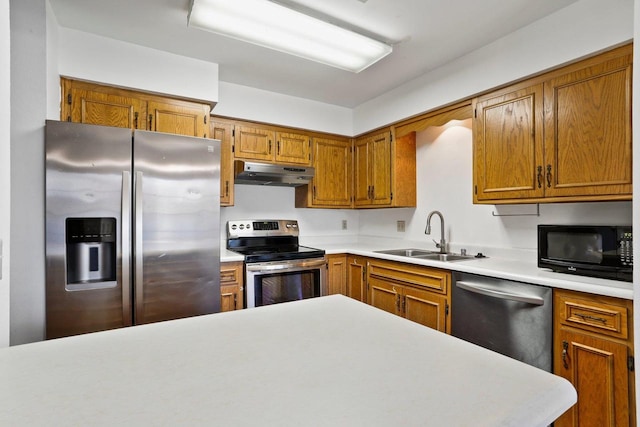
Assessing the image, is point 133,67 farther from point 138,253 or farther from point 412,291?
point 412,291

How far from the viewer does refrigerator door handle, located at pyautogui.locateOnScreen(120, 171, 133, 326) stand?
188 cm

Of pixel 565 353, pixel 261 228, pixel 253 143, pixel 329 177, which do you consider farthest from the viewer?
pixel 329 177

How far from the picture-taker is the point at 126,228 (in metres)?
1.89

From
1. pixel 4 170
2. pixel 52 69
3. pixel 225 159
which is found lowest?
pixel 4 170

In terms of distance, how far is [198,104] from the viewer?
8.59 feet

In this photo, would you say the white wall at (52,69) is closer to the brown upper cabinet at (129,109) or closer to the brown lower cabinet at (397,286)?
the brown upper cabinet at (129,109)

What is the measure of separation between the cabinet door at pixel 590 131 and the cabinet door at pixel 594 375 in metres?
0.76

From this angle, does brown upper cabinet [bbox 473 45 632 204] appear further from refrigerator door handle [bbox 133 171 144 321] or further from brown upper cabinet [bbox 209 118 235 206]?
refrigerator door handle [bbox 133 171 144 321]

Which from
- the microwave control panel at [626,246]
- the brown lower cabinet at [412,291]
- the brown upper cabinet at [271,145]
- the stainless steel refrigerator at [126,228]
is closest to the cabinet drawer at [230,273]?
the stainless steel refrigerator at [126,228]

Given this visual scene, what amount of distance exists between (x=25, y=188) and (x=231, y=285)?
4.46ft

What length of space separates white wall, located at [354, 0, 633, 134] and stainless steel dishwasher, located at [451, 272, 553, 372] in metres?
1.31

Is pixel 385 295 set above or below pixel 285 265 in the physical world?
below

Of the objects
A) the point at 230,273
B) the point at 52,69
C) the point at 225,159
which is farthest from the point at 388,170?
the point at 52,69

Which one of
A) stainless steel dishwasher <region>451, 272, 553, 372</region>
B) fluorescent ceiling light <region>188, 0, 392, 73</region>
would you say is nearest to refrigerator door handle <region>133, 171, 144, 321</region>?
fluorescent ceiling light <region>188, 0, 392, 73</region>
